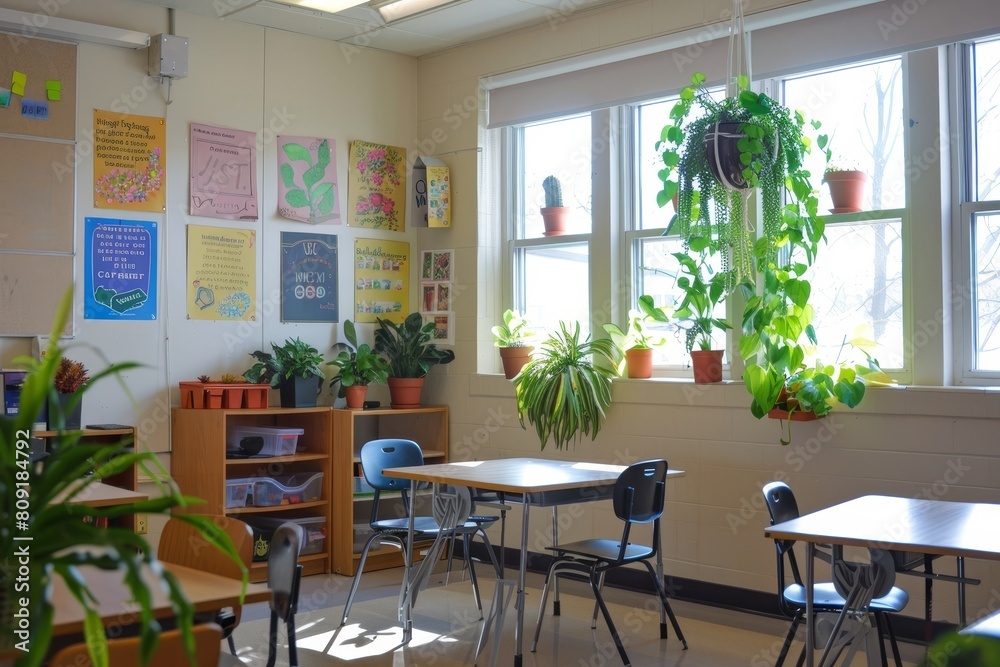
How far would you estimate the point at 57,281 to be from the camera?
5.09 m

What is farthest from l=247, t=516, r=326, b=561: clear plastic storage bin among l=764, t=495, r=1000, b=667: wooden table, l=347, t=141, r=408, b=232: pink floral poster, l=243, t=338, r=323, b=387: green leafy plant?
l=764, t=495, r=1000, b=667: wooden table

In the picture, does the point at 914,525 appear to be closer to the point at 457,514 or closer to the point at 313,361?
the point at 457,514

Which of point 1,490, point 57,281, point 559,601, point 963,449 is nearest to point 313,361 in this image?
point 57,281

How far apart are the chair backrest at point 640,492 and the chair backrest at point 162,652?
238 cm

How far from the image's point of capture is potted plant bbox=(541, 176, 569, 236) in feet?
19.6

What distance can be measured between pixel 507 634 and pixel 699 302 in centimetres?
193

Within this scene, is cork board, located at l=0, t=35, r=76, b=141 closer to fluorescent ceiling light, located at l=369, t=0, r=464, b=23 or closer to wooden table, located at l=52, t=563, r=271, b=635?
fluorescent ceiling light, located at l=369, t=0, r=464, b=23

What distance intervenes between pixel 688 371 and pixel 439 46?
276 centimetres

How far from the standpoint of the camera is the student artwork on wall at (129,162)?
5258 mm

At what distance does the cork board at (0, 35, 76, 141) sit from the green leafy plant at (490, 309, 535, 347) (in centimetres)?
264

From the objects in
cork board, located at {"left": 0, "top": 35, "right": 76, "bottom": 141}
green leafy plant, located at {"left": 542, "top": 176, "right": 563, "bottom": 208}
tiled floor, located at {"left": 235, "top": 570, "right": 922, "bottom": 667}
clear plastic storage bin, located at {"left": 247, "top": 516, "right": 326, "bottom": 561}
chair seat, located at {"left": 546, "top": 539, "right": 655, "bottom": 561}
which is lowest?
tiled floor, located at {"left": 235, "top": 570, "right": 922, "bottom": 667}

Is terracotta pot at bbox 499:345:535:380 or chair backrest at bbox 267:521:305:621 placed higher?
terracotta pot at bbox 499:345:535:380

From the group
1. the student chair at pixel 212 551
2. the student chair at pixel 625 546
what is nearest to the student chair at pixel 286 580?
the student chair at pixel 212 551

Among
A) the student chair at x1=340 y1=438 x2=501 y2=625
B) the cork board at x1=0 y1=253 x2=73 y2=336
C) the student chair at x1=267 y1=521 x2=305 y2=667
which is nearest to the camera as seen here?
the student chair at x1=267 y1=521 x2=305 y2=667
